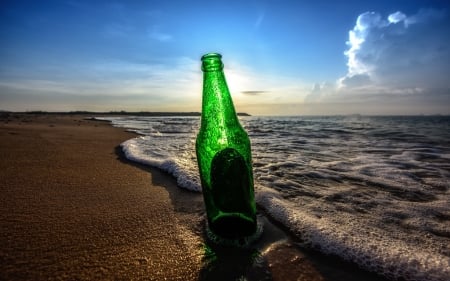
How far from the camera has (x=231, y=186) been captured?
129 cm

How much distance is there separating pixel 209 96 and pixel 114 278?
0.91 m

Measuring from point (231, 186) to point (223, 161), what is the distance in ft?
0.41

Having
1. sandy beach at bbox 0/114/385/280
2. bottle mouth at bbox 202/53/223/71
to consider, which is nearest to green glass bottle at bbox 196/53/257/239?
bottle mouth at bbox 202/53/223/71

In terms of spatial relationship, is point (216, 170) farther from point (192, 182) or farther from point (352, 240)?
point (192, 182)

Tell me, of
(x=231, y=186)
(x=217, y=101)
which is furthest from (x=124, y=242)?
(x=217, y=101)

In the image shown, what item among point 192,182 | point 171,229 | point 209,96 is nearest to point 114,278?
point 171,229

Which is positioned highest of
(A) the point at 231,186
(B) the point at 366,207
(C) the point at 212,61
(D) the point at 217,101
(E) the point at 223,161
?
(C) the point at 212,61

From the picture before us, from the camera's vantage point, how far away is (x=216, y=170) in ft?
4.29

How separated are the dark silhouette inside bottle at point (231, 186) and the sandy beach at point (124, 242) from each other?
0.18 metres

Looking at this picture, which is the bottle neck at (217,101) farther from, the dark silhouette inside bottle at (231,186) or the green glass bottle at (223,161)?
the dark silhouette inside bottle at (231,186)

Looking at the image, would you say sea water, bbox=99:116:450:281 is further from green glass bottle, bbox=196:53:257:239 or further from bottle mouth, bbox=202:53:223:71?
bottle mouth, bbox=202:53:223:71

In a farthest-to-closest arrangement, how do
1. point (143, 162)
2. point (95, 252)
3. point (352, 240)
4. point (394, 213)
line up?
point (143, 162)
point (394, 213)
point (352, 240)
point (95, 252)

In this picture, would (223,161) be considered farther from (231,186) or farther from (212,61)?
(212,61)

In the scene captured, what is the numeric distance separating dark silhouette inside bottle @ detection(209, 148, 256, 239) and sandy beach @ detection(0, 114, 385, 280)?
183 mm
